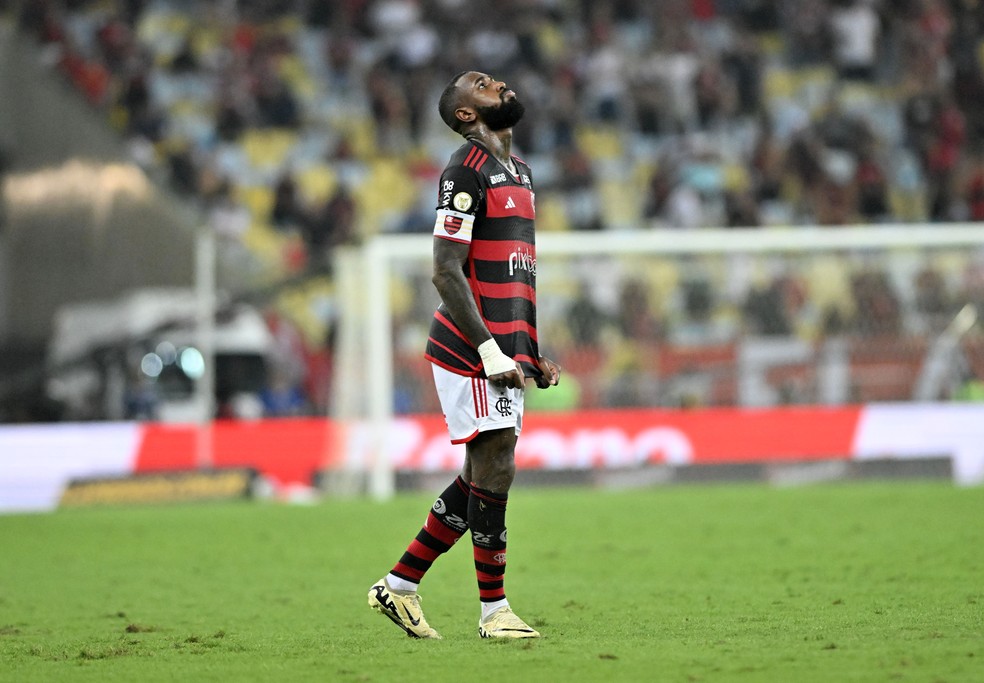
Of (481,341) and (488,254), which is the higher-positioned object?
(488,254)

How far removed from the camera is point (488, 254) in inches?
246

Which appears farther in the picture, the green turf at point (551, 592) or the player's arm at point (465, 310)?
the player's arm at point (465, 310)

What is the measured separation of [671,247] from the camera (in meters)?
16.8

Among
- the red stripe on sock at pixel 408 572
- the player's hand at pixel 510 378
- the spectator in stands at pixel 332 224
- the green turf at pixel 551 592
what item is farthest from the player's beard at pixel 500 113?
the spectator in stands at pixel 332 224

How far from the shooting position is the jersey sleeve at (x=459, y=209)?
6.12m

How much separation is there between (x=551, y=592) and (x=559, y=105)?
55.4 ft

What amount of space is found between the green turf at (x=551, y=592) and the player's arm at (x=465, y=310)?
3.45 ft

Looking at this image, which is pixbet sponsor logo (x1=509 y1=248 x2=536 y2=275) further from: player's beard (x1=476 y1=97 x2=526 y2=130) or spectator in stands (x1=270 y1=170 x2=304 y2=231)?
spectator in stands (x1=270 y1=170 x2=304 y2=231)

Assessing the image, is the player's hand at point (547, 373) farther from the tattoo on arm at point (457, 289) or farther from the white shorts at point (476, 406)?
the tattoo on arm at point (457, 289)

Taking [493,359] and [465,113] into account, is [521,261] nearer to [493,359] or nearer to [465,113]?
[493,359]

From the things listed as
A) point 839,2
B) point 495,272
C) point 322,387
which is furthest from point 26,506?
point 839,2

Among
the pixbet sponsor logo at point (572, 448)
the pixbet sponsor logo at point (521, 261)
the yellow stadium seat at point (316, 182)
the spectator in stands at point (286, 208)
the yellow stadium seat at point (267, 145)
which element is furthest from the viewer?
the yellow stadium seat at point (267, 145)

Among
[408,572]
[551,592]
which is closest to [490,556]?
[408,572]

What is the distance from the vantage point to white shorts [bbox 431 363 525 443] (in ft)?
19.9
